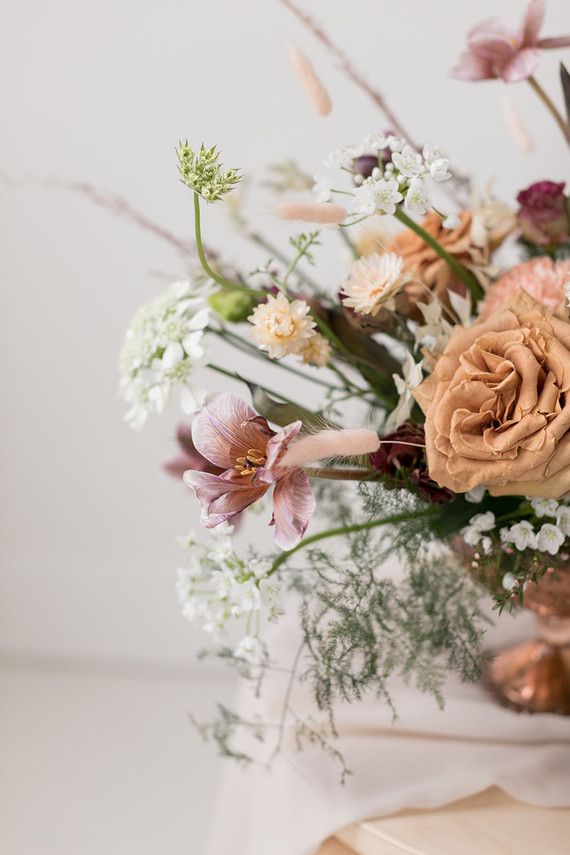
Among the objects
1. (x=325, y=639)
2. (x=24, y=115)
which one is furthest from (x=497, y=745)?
(x=24, y=115)

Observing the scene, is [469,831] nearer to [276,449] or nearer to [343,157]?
[276,449]

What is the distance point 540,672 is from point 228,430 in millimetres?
460

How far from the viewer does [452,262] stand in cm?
64

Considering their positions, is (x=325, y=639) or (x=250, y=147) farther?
(x=250, y=147)

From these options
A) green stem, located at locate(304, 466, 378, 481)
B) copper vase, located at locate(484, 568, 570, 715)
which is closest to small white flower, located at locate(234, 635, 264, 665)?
green stem, located at locate(304, 466, 378, 481)

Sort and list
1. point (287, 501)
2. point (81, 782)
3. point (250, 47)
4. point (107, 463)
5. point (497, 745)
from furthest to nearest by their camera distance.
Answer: point (107, 463) → point (81, 782) → point (250, 47) → point (497, 745) → point (287, 501)

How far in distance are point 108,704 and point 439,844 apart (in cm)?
88

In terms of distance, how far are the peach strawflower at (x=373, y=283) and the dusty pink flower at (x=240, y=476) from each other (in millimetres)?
116

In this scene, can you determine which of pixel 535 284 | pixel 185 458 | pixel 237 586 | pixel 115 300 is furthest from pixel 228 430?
pixel 115 300

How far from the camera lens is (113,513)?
4.62ft

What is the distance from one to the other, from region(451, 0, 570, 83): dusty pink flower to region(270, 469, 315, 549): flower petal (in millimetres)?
373

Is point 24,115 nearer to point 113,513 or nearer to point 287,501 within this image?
point 113,513

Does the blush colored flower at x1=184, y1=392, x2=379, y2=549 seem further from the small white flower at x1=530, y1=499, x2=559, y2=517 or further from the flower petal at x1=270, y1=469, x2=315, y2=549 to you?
the small white flower at x1=530, y1=499, x2=559, y2=517

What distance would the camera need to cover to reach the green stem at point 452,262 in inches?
24.1
